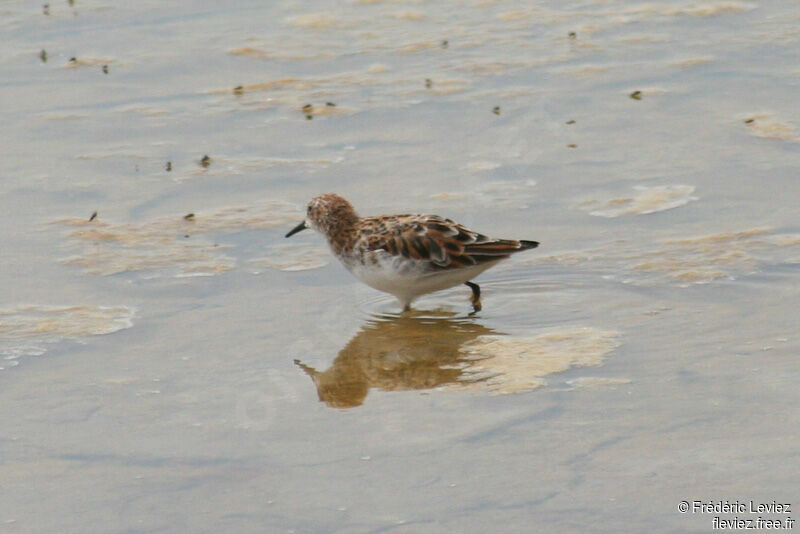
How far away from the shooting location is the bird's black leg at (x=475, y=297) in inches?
320

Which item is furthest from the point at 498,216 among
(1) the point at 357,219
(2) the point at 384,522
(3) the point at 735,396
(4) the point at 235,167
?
(2) the point at 384,522

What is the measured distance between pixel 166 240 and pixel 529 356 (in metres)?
3.18

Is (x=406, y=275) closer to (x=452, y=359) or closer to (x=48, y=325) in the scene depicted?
(x=452, y=359)

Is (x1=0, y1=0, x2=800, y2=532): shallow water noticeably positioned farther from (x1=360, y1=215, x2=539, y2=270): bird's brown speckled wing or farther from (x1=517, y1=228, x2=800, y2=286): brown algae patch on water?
(x1=360, y1=215, x2=539, y2=270): bird's brown speckled wing

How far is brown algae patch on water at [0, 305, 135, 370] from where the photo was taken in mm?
7531

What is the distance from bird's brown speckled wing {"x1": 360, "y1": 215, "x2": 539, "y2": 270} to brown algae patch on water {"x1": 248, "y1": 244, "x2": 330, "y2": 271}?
0.71 metres

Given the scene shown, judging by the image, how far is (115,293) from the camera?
329 inches

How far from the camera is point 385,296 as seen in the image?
8.70 metres

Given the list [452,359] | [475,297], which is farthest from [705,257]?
[452,359]

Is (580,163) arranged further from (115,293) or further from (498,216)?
(115,293)

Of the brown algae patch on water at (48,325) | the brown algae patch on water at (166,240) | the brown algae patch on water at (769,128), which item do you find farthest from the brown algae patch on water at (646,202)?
the brown algae patch on water at (48,325)

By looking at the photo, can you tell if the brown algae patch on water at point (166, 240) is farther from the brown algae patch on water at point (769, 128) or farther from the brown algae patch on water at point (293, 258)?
the brown algae patch on water at point (769, 128)

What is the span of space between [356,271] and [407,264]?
39cm

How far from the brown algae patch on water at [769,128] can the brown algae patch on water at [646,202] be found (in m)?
1.12
